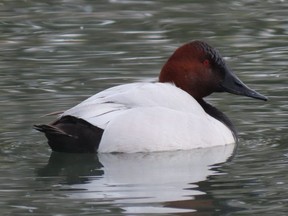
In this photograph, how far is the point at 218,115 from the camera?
912 cm

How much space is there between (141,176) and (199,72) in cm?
151

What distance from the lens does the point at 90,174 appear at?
8102 mm

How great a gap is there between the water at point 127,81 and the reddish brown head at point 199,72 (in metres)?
0.38

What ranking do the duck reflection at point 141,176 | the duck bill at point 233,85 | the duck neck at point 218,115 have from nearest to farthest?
the duck reflection at point 141,176, the duck neck at point 218,115, the duck bill at point 233,85

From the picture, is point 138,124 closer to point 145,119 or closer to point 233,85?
point 145,119

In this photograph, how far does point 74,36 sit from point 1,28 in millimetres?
1073

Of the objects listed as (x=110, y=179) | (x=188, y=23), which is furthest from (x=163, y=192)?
(x=188, y=23)

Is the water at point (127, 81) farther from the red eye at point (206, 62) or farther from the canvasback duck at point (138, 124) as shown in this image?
the red eye at point (206, 62)

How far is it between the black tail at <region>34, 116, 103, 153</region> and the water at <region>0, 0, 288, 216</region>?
3.5 inches

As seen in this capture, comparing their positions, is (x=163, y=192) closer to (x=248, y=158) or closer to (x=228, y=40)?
(x=248, y=158)

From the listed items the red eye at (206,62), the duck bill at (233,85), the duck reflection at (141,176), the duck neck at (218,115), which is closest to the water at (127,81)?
the duck reflection at (141,176)

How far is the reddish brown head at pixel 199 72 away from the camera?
29.8ft

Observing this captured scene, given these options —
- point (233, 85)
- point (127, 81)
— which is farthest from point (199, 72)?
point (127, 81)

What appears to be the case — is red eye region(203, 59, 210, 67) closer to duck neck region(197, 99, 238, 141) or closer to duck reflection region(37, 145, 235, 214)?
duck neck region(197, 99, 238, 141)
